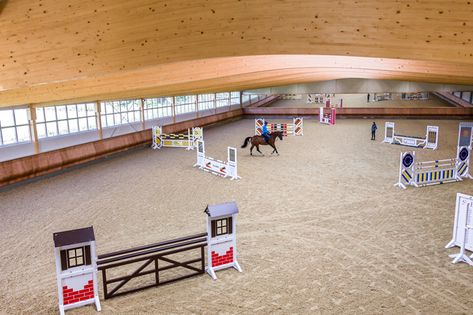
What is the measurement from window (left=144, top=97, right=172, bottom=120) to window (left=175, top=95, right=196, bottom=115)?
0.87m

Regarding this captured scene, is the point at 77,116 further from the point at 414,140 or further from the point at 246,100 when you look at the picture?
the point at 246,100

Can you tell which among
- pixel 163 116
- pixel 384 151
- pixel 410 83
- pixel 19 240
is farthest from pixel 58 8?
pixel 410 83

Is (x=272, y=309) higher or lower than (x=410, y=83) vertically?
lower

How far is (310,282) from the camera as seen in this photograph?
6504mm

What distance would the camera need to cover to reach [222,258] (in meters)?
7.02

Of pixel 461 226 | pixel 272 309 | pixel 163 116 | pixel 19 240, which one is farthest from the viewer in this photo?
pixel 163 116

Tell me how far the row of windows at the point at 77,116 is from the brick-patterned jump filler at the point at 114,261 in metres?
11.6

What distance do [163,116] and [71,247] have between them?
22.5 m

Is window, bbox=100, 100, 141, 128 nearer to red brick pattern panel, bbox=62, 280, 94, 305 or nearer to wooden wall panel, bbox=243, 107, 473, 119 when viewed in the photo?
wooden wall panel, bbox=243, 107, 473, 119

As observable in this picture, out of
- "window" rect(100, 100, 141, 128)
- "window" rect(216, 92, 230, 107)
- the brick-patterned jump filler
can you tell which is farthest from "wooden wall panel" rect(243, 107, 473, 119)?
the brick-patterned jump filler

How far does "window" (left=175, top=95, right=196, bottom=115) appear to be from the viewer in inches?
1157

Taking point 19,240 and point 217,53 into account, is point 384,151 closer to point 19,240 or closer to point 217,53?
point 217,53

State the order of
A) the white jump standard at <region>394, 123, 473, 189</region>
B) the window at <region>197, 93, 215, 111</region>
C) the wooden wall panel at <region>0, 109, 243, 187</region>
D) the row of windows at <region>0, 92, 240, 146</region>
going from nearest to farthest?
1. the white jump standard at <region>394, 123, 473, 189</region>
2. the wooden wall panel at <region>0, 109, 243, 187</region>
3. the row of windows at <region>0, 92, 240, 146</region>
4. the window at <region>197, 93, 215, 111</region>

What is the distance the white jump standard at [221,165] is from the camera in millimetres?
13766
